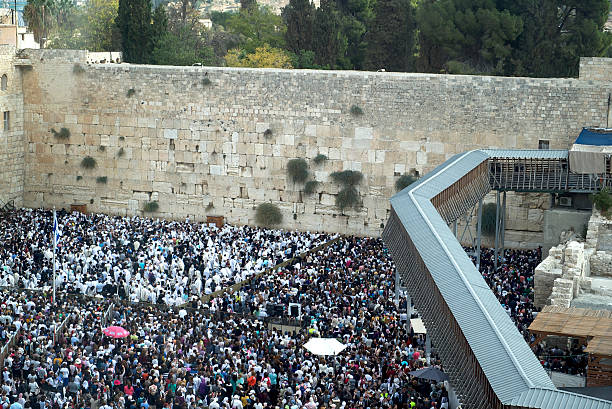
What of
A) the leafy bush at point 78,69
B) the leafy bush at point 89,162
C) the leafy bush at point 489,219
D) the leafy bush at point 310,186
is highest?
the leafy bush at point 78,69

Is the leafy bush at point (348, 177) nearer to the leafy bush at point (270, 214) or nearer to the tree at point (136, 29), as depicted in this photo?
the leafy bush at point (270, 214)

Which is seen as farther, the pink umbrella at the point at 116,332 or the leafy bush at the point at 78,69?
the leafy bush at the point at 78,69

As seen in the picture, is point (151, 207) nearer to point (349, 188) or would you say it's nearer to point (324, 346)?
point (349, 188)

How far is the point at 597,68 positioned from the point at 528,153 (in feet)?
A: 12.8

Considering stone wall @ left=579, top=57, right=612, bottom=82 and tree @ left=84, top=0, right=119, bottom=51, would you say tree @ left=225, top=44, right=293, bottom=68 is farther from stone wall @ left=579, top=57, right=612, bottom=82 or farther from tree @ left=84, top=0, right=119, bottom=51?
stone wall @ left=579, top=57, right=612, bottom=82

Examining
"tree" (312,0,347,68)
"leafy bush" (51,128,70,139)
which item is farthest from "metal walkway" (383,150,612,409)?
"leafy bush" (51,128,70,139)

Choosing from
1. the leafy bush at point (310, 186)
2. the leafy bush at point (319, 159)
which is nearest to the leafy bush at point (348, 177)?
the leafy bush at point (319, 159)

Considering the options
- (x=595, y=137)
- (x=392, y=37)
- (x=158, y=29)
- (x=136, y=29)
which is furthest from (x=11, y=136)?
(x=595, y=137)

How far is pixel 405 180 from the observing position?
101ft

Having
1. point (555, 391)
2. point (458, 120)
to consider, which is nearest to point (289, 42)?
point (458, 120)

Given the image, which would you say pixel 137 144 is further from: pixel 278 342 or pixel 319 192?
pixel 278 342

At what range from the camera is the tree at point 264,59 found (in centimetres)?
3772

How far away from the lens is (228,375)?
19281 millimetres

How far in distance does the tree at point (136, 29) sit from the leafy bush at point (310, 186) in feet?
27.4
